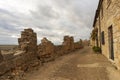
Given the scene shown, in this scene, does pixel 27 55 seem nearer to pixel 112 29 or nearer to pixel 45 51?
pixel 45 51

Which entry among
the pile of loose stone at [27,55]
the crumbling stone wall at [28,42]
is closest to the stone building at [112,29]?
the pile of loose stone at [27,55]

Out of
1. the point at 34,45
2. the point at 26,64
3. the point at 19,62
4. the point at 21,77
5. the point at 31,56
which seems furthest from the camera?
the point at 34,45

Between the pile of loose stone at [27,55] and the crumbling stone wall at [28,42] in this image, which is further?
the crumbling stone wall at [28,42]

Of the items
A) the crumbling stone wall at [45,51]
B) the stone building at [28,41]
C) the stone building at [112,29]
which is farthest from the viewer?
the crumbling stone wall at [45,51]

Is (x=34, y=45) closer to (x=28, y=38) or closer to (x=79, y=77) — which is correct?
(x=28, y=38)

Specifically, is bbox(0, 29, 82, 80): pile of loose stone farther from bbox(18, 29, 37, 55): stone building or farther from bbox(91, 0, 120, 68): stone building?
bbox(91, 0, 120, 68): stone building

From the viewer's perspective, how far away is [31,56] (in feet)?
32.2

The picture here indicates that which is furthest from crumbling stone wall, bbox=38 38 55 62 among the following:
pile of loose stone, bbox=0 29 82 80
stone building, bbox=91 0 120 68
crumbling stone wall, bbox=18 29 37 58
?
stone building, bbox=91 0 120 68

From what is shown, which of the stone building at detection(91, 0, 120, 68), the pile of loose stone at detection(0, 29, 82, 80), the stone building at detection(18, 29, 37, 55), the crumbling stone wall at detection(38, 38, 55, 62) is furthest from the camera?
the crumbling stone wall at detection(38, 38, 55, 62)

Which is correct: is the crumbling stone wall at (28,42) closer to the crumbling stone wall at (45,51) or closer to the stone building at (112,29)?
the crumbling stone wall at (45,51)

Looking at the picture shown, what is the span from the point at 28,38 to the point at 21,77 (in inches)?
140

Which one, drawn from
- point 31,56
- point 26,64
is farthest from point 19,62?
point 31,56

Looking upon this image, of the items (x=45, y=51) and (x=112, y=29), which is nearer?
(x=112, y=29)

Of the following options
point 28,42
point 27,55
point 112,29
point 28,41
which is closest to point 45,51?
point 28,41
